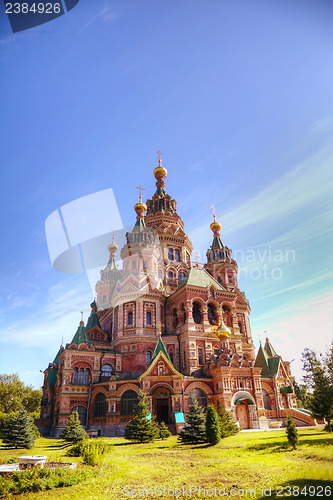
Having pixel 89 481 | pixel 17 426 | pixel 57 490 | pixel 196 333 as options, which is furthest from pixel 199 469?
pixel 196 333

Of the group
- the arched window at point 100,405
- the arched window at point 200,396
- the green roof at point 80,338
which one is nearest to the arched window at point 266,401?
the arched window at point 200,396

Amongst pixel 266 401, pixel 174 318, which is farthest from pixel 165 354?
pixel 266 401

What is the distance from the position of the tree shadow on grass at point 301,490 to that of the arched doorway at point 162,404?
2324cm

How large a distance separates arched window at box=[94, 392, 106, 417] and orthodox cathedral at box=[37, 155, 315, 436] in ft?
0.30

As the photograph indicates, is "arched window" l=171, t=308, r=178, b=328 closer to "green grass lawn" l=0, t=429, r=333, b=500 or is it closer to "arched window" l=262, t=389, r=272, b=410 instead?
"arched window" l=262, t=389, r=272, b=410

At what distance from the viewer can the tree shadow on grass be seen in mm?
6047

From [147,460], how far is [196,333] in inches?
813

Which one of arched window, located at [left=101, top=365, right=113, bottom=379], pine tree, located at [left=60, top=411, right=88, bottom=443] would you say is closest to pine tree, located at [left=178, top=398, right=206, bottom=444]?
pine tree, located at [left=60, top=411, right=88, bottom=443]

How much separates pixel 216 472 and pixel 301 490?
16.2 ft

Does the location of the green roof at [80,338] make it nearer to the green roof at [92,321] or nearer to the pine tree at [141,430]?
the green roof at [92,321]

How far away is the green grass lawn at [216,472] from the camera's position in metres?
8.54

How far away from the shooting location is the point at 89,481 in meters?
11.0

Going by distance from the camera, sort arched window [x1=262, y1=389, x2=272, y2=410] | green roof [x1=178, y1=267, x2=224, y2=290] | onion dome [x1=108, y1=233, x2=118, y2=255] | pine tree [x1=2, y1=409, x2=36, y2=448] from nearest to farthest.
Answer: pine tree [x1=2, y1=409, x2=36, y2=448] → arched window [x1=262, y1=389, x2=272, y2=410] → green roof [x1=178, y1=267, x2=224, y2=290] → onion dome [x1=108, y1=233, x2=118, y2=255]

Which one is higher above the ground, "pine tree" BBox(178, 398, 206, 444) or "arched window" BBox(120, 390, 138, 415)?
"arched window" BBox(120, 390, 138, 415)
